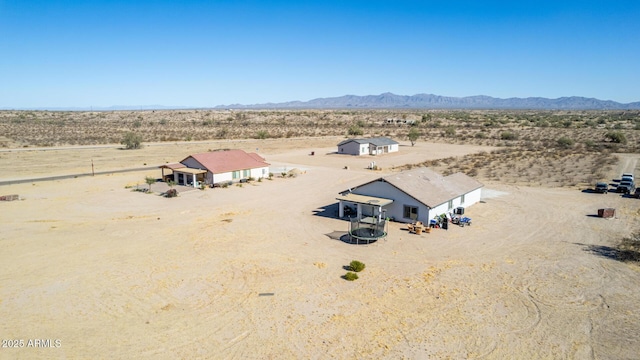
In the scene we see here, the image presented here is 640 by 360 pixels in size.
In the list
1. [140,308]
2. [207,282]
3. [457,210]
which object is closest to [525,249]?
[457,210]

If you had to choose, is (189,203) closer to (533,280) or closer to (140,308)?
(140,308)

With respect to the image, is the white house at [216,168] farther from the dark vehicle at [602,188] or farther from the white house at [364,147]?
the dark vehicle at [602,188]

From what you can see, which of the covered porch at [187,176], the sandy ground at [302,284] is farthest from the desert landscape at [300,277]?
the covered porch at [187,176]

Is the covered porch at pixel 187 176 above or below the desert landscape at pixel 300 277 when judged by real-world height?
above

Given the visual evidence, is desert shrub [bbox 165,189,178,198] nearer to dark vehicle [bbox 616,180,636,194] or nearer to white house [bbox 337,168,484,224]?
white house [bbox 337,168,484,224]

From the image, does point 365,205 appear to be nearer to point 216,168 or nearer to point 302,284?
point 302,284

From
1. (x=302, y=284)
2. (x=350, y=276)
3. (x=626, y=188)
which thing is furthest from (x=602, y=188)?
(x=302, y=284)
